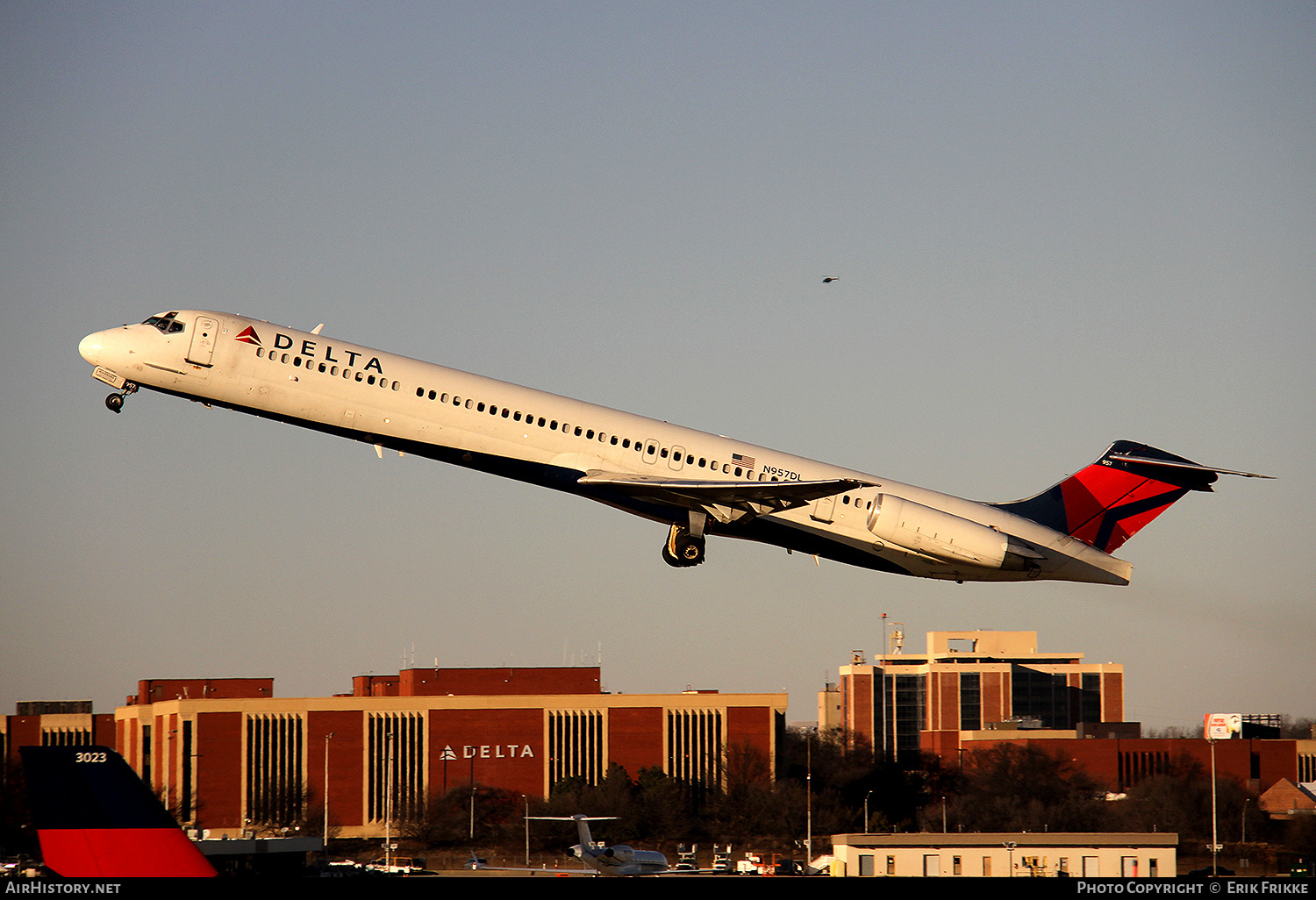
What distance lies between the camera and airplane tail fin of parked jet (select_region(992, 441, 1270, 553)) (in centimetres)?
3959

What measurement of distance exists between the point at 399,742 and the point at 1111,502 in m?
55.5

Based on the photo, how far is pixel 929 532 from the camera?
36.4m

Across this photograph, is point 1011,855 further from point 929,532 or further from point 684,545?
point 684,545

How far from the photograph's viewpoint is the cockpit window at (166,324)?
3378 cm

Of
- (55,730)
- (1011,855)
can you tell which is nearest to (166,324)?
(1011,855)

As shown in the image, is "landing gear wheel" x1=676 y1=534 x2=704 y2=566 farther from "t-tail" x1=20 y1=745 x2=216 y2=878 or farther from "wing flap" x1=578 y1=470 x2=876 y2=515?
"t-tail" x1=20 y1=745 x2=216 y2=878

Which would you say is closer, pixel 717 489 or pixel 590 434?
pixel 717 489

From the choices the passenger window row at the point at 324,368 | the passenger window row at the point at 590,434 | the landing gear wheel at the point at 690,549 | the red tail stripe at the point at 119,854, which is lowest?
the red tail stripe at the point at 119,854

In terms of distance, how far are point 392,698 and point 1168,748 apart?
43883mm

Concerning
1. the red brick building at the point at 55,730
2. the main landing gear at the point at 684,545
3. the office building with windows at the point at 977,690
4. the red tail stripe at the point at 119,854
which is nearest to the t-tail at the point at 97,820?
the red tail stripe at the point at 119,854

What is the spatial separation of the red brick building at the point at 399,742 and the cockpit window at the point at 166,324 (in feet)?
163

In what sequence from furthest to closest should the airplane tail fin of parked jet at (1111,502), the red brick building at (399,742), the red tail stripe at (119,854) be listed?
the red brick building at (399,742) → the airplane tail fin of parked jet at (1111,502) → the red tail stripe at (119,854)

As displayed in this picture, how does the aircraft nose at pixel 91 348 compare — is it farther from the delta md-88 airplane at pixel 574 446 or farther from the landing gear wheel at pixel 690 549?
the landing gear wheel at pixel 690 549

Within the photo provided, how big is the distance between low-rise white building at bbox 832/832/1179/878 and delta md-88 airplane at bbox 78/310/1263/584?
25.5ft
